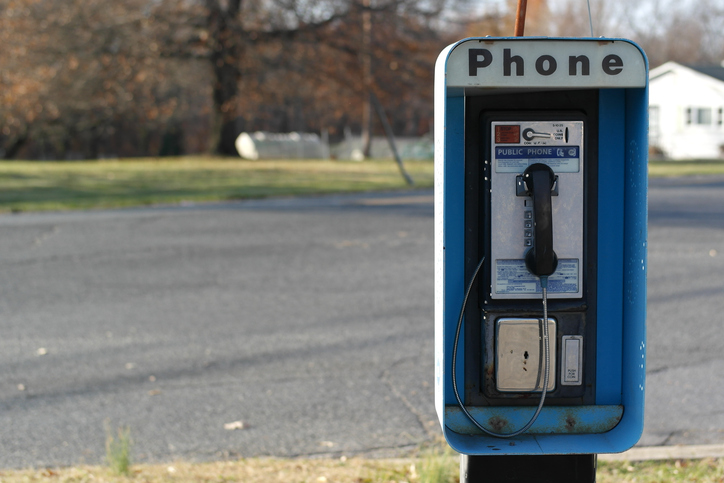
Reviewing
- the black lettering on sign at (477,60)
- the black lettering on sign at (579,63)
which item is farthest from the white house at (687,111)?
the black lettering on sign at (477,60)

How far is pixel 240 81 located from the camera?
24.5m

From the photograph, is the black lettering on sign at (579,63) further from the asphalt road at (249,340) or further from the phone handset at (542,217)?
the asphalt road at (249,340)

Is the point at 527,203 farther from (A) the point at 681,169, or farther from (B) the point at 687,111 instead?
(B) the point at 687,111

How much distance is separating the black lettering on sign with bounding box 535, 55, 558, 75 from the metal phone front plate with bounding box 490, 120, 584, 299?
16cm

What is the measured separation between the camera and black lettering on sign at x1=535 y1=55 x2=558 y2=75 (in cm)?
225

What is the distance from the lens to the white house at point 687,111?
1822 cm

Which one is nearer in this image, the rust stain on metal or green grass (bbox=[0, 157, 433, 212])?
the rust stain on metal

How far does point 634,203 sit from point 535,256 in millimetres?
373

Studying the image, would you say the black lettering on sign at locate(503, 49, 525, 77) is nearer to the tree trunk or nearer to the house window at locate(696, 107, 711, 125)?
the tree trunk

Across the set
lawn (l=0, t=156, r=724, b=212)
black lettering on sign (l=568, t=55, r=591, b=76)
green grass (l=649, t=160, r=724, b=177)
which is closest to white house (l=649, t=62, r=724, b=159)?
green grass (l=649, t=160, r=724, b=177)

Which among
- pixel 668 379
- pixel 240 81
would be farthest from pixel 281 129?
pixel 668 379

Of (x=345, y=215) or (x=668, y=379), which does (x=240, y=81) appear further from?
(x=668, y=379)

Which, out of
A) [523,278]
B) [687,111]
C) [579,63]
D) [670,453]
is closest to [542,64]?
[579,63]

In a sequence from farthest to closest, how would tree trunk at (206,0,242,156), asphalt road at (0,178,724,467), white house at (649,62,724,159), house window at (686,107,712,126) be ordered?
house window at (686,107,712,126) < tree trunk at (206,0,242,156) < white house at (649,62,724,159) < asphalt road at (0,178,724,467)
